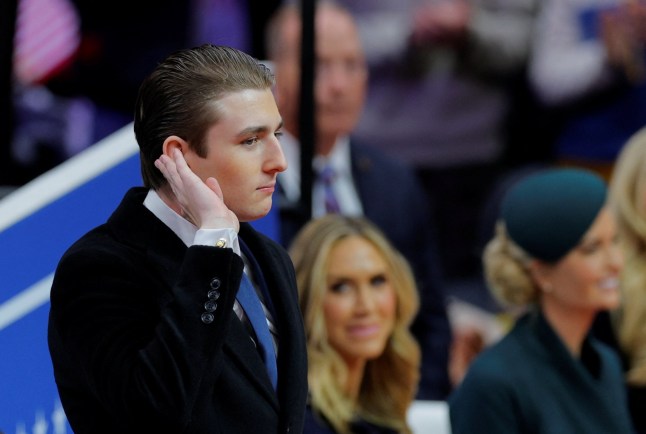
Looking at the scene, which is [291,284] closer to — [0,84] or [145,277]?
[145,277]

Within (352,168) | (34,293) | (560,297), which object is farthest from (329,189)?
(34,293)

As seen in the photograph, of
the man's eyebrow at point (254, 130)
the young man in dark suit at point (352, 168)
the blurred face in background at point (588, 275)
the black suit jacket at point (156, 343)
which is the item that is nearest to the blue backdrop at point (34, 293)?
the black suit jacket at point (156, 343)

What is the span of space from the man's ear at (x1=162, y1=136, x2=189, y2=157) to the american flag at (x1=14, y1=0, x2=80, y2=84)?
11.2 ft

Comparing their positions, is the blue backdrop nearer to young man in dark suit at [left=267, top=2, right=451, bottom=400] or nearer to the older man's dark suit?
young man in dark suit at [left=267, top=2, right=451, bottom=400]

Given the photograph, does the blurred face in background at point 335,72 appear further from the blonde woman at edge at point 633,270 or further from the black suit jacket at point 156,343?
the black suit jacket at point 156,343

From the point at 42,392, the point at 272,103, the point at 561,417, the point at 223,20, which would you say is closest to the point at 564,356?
the point at 561,417

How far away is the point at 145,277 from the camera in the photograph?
1.98 m

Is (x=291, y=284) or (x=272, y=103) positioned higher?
(x=272, y=103)

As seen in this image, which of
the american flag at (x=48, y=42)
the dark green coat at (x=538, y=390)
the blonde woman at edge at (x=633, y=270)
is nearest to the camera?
the dark green coat at (x=538, y=390)

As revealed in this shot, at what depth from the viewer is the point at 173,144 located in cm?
194

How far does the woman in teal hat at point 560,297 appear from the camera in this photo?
3.47 metres

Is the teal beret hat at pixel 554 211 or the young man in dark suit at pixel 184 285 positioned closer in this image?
the young man in dark suit at pixel 184 285

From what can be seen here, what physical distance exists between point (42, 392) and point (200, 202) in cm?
76

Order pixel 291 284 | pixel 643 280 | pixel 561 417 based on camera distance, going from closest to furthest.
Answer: pixel 291 284, pixel 561 417, pixel 643 280
